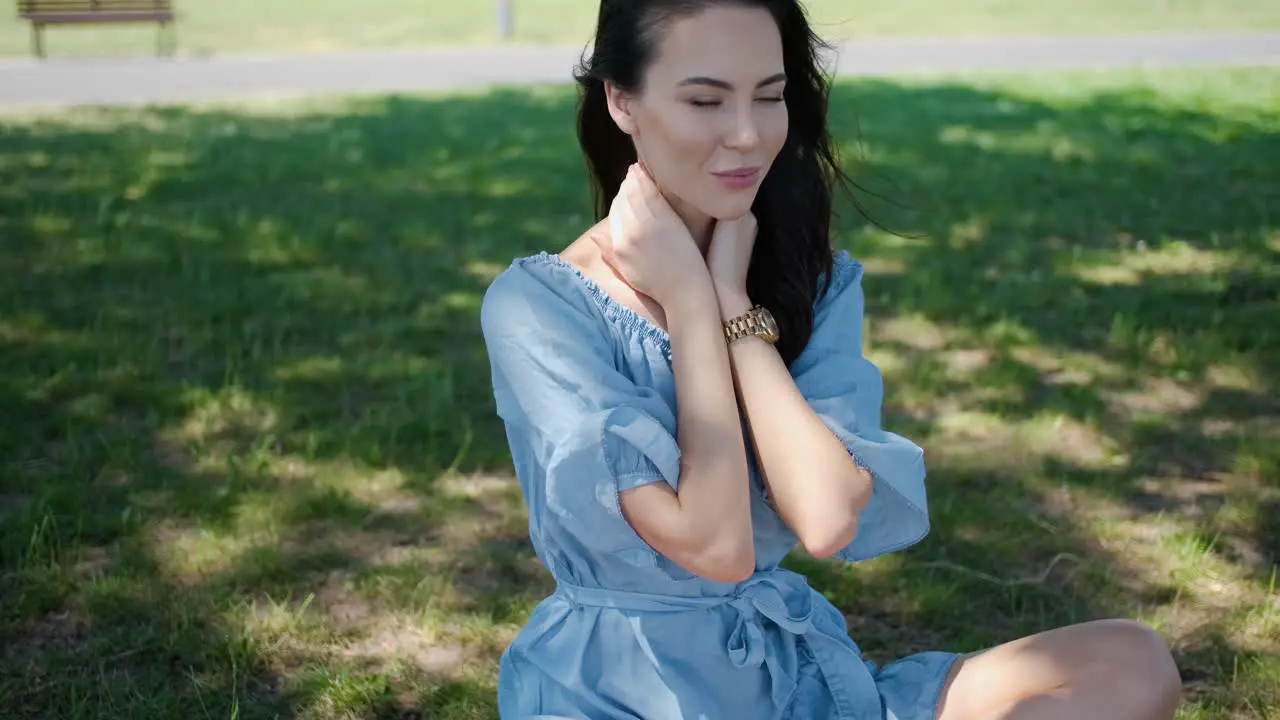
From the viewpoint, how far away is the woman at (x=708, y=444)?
226 centimetres

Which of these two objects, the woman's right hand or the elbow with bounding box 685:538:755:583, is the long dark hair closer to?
the woman's right hand

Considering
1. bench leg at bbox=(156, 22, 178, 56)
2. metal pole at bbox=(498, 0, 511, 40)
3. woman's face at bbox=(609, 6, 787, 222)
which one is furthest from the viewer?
metal pole at bbox=(498, 0, 511, 40)

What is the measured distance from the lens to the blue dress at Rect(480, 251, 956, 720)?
227 cm

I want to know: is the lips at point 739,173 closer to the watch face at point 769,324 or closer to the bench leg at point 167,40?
the watch face at point 769,324

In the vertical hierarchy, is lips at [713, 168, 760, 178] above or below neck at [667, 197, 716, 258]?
above

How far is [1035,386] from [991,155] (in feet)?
13.5

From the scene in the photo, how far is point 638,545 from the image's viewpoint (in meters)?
2.32

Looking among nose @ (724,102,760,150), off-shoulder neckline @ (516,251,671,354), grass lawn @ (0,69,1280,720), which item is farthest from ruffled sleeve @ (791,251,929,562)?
grass lawn @ (0,69,1280,720)

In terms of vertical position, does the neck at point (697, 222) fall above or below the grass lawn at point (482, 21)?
above

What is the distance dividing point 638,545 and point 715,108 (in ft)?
2.38

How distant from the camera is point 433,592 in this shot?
12.2 feet

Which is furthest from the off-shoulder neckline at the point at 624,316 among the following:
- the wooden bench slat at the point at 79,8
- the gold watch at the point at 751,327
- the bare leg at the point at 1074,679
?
the wooden bench slat at the point at 79,8

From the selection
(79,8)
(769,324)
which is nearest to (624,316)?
(769,324)

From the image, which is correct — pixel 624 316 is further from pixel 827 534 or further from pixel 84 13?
pixel 84 13
